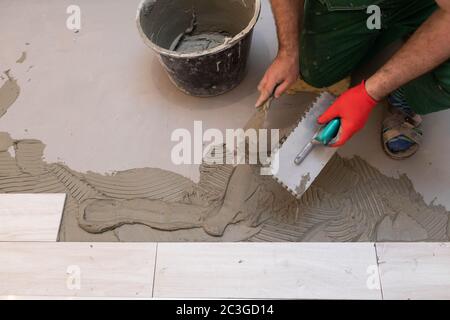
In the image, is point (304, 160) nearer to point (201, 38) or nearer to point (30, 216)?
point (201, 38)

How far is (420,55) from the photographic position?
101 centimetres

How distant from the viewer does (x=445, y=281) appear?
1.16 meters

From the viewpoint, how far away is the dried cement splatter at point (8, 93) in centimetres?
155

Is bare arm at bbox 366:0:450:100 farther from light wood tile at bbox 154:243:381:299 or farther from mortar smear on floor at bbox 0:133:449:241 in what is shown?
light wood tile at bbox 154:243:381:299

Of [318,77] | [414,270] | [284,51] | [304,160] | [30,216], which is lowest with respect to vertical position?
[414,270]

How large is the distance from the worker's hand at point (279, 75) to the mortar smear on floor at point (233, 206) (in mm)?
276

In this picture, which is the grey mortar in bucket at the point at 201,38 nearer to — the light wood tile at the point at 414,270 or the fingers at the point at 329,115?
the fingers at the point at 329,115

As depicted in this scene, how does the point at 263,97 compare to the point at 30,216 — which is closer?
the point at 263,97

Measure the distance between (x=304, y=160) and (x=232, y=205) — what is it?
28cm

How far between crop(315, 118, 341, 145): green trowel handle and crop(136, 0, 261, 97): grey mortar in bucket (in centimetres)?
39

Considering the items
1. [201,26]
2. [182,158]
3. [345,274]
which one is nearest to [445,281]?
[345,274]

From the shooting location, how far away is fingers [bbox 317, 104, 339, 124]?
1167 mm

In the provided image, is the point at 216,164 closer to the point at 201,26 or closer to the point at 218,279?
the point at 218,279

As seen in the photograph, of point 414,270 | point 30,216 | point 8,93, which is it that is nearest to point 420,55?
point 414,270
